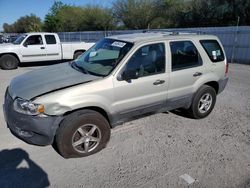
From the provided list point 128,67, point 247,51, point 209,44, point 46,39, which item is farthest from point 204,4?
point 128,67

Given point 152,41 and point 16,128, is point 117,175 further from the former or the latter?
point 152,41

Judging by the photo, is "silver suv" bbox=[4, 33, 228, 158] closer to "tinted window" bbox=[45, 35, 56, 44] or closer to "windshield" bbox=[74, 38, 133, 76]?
"windshield" bbox=[74, 38, 133, 76]

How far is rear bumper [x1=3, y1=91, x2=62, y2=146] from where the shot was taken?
3.33 meters

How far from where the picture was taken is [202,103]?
518 cm

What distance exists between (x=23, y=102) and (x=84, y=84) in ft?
2.86

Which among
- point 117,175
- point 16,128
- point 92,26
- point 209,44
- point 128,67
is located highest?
point 92,26

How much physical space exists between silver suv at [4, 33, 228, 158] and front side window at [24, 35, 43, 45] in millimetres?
8051

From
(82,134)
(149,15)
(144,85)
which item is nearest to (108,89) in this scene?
(144,85)

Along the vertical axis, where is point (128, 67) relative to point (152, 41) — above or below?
below

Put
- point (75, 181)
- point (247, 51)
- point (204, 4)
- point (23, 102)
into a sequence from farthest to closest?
point (204, 4) → point (247, 51) → point (23, 102) → point (75, 181)

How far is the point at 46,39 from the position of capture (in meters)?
12.2

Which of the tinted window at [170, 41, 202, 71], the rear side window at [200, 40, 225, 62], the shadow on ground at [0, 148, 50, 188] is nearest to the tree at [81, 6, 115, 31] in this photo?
the rear side window at [200, 40, 225, 62]

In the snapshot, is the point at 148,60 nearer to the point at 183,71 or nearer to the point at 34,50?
the point at 183,71

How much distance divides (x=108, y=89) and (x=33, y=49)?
9.33 meters
